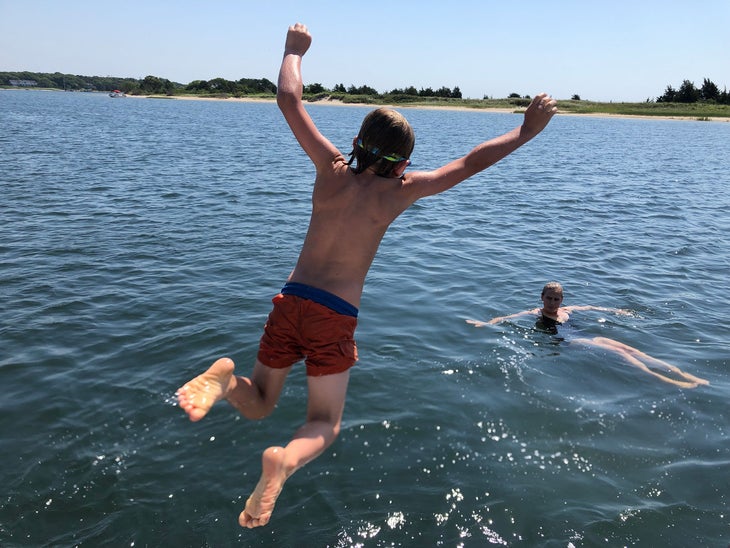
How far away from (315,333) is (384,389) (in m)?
3.08

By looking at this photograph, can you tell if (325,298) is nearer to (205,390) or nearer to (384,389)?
(205,390)

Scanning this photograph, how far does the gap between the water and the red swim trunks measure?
1552 mm

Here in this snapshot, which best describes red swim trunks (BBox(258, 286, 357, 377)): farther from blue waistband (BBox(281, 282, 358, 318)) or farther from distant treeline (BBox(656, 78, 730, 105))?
distant treeline (BBox(656, 78, 730, 105))

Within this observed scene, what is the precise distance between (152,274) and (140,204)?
6.27 meters

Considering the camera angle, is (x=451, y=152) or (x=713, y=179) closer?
(x=713, y=179)

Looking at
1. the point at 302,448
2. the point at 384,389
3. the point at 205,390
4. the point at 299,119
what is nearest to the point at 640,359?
the point at 384,389

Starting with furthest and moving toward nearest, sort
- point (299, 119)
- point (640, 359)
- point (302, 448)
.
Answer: point (640, 359) < point (299, 119) < point (302, 448)

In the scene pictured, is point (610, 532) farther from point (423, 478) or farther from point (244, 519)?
point (244, 519)

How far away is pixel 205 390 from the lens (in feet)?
11.4

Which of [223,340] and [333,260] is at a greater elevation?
[333,260]

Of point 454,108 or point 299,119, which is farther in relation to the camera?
point 454,108

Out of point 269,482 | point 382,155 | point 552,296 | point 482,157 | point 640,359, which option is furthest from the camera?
point 552,296

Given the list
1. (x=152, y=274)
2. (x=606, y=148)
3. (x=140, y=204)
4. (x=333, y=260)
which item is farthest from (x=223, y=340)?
(x=606, y=148)

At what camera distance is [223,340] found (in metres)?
7.75
